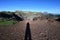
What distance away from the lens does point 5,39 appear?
8.95 meters

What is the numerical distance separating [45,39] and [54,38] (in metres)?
0.65

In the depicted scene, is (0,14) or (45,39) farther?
(0,14)

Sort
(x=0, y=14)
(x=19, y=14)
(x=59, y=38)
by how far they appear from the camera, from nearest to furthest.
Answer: (x=59, y=38), (x=19, y=14), (x=0, y=14)

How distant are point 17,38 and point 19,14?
14552 mm

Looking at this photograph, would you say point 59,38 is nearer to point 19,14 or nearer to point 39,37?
point 39,37

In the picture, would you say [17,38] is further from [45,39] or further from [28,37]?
[45,39]

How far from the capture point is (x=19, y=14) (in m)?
23.3

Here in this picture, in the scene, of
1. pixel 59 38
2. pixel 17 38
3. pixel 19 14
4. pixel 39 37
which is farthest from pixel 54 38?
pixel 19 14

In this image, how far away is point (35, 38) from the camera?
892cm

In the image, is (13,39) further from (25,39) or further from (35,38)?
(35,38)

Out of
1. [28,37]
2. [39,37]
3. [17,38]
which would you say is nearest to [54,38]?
[39,37]

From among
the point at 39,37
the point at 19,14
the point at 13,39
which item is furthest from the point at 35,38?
the point at 19,14

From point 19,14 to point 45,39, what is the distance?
15.2 metres

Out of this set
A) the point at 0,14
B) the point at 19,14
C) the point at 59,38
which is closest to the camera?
the point at 59,38
